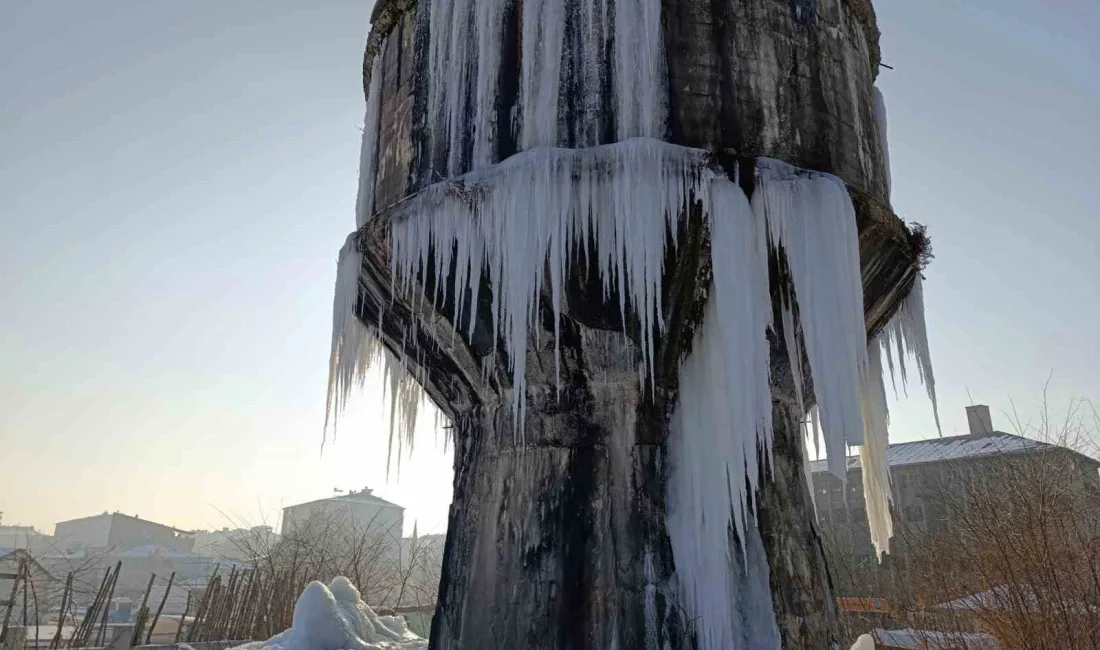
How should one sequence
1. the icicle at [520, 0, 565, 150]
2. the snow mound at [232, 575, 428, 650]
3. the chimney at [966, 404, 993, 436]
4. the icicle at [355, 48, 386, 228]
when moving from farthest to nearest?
1. the chimney at [966, 404, 993, 436]
2. the snow mound at [232, 575, 428, 650]
3. the icicle at [355, 48, 386, 228]
4. the icicle at [520, 0, 565, 150]

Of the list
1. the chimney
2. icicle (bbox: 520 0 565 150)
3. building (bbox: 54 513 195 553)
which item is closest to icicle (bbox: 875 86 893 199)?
icicle (bbox: 520 0 565 150)

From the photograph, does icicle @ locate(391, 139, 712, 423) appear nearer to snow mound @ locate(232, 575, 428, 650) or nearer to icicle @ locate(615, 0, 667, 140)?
icicle @ locate(615, 0, 667, 140)

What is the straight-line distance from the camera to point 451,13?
558 centimetres

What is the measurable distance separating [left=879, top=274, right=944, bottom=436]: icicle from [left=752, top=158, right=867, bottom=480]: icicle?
4.82 feet

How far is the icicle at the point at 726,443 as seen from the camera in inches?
172

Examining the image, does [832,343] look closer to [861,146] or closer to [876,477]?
[861,146]

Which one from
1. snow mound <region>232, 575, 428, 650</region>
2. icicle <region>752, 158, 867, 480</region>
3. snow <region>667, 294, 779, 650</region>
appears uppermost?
icicle <region>752, 158, 867, 480</region>

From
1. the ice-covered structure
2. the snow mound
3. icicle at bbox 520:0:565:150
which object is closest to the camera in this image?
the ice-covered structure

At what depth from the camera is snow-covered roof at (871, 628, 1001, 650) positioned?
10492mm

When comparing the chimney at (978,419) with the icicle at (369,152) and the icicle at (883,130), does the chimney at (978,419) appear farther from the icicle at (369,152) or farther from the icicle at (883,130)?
the icicle at (369,152)

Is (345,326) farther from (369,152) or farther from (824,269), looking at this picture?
(824,269)

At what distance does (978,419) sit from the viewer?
3112 cm

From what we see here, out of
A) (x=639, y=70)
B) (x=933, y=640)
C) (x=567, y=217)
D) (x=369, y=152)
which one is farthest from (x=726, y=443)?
(x=933, y=640)

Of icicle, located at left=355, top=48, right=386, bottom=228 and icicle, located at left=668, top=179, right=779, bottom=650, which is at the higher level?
icicle, located at left=355, top=48, right=386, bottom=228
